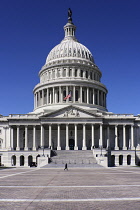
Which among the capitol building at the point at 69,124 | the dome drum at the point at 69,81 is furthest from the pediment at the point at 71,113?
the dome drum at the point at 69,81

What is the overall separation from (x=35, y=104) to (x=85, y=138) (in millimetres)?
30419

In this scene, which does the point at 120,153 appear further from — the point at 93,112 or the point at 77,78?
the point at 77,78

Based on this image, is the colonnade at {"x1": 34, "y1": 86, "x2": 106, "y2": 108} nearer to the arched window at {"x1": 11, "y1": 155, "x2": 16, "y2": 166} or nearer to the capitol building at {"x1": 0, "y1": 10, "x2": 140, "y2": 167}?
the capitol building at {"x1": 0, "y1": 10, "x2": 140, "y2": 167}

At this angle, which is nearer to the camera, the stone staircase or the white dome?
the stone staircase

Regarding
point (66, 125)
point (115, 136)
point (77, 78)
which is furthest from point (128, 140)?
point (77, 78)

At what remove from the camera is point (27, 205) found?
655 inches

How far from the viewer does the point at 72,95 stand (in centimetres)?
10150

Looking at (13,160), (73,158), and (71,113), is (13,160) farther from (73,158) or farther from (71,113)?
(71,113)

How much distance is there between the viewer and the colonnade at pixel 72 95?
10106 centimetres

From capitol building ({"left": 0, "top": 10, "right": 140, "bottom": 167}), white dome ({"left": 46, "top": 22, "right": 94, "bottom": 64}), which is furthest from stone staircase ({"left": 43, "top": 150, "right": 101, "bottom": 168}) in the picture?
→ white dome ({"left": 46, "top": 22, "right": 94, "bottom": 64})

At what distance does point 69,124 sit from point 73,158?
15.5 m

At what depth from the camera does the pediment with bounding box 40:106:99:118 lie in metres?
86.3

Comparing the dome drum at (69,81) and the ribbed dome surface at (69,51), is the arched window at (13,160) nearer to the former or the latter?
the dome drum at (69,81)

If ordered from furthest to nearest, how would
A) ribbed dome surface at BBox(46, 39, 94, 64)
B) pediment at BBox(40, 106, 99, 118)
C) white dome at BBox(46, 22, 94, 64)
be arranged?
ribbed dome surface at BBox(46, 39, 94, 64), white dome at BBox(46, 22, 94, 64), pediment at BBox(40, 106, 99, 118)
